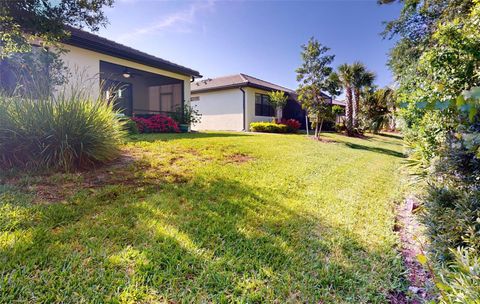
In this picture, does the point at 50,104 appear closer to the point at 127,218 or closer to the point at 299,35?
the point at 127,218

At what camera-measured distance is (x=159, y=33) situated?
909 cm

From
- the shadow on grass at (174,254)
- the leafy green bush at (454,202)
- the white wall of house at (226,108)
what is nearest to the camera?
the shadow on grass at (174,254)

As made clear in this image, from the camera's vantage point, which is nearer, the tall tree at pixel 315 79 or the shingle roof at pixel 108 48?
the shingle roof at pixel 108 48

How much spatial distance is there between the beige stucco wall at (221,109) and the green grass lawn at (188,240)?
1331cm

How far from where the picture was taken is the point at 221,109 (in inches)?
706

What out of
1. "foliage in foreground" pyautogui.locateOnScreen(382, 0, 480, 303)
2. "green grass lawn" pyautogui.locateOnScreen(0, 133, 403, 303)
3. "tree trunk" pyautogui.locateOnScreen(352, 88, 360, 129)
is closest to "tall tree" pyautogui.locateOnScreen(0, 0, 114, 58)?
"green grass lawn" pyautogui.locateOnScreen(0, 133, 403, 303)

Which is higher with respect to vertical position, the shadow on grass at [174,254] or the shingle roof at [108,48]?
the shingle roof at [108,48]

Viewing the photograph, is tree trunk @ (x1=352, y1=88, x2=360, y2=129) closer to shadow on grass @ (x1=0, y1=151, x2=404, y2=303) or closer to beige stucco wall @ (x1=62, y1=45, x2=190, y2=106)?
beige stucco wall @ (x1=62, y1=45, x2=190, y2=106)

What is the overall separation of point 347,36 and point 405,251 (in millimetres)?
13772

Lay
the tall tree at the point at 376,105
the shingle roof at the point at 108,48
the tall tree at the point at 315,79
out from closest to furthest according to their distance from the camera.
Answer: the shingle roof at the point at 108,48, the tall tree at the point at 315,79, the tall tree at the point at 376,105

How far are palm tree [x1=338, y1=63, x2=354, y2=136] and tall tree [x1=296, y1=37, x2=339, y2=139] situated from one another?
4.94m

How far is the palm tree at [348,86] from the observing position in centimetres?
1745

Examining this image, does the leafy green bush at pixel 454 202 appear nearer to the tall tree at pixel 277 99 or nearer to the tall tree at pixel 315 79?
the tall tree at pixel 315 79

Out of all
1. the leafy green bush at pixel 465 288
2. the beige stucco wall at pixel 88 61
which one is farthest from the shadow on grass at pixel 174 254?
the beige stucco wall at pixel 88 61
